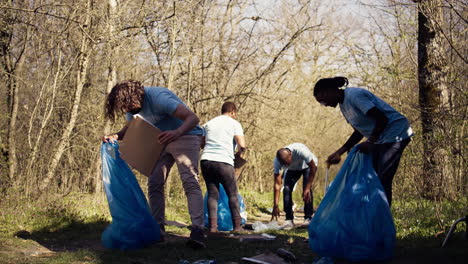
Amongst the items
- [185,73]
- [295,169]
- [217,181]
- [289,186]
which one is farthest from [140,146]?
[185,73]

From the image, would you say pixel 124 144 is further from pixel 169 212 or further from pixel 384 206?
pixel 169 212

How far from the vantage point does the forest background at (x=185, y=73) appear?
5.43 meters

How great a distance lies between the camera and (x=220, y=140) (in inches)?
227

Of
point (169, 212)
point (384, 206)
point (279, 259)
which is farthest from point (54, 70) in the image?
point (384, 206)

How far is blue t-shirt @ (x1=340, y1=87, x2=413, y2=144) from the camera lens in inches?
157

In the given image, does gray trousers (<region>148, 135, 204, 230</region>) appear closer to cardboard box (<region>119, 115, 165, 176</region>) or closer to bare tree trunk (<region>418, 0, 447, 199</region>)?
cardboard box (<region>119, 115, 165, 176</region>)

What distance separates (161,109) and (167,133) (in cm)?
24

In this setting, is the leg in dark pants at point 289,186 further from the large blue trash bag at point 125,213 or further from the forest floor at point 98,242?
the large blue trash bag at point 125,213

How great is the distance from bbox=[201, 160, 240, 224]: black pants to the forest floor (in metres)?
0.48

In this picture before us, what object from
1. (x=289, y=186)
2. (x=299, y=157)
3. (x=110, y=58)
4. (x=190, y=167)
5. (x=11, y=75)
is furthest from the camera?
(x=110, y=58)

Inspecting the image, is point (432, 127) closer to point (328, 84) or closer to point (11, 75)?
point (328, 84)

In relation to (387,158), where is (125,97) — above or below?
above

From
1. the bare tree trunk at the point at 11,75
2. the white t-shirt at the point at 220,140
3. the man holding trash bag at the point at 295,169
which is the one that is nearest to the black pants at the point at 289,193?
the man holding trash bag at the point at 295,169

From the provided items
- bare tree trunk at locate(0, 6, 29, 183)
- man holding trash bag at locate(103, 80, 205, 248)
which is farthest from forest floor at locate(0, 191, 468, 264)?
bare tree trunk at locate(0, 6, 29, 183)
